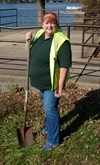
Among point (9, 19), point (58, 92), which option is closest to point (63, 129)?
point (58, 92)

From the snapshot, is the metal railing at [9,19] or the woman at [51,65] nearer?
the woman at [51,65]

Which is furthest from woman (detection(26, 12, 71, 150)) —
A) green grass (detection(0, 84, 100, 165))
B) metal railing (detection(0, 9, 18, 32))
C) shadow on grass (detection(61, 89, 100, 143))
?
metal railing (detection(0, 9, 18, 32))

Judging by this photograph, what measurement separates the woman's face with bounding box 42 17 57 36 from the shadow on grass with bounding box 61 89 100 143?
142cm

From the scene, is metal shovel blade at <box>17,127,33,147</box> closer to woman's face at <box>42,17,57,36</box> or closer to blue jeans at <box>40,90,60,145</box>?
blue jeans at <box>40,90,60,145</box>

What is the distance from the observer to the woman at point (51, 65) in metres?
3.93

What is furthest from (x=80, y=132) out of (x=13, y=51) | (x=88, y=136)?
(x=13, y=51)

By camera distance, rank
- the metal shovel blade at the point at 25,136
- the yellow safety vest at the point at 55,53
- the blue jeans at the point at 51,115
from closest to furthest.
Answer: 1. the yellow safety vest at the point at 55,53
2. the blue jeans at the point at 51,115
3. the metal shovel blade at the point at 25,136

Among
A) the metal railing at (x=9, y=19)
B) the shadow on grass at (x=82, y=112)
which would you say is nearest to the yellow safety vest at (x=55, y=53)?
the shadow on grass at (x=82, y=112)

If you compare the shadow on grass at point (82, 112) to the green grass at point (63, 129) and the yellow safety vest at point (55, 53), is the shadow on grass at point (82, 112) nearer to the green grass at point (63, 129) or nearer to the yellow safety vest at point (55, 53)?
the green grass at point (63, 129)

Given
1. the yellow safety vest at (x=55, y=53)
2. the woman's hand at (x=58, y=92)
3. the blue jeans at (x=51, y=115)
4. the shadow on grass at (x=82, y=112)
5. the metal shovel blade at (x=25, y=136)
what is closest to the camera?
the yellow safety vest at (x=55, y=53)

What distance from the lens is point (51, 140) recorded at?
4.32 meters

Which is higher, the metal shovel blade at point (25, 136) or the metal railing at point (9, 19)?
the metal shovel blade at point (25, 136)

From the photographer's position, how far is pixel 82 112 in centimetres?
534

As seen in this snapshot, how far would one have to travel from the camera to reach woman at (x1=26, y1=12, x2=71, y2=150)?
393 centimetres
